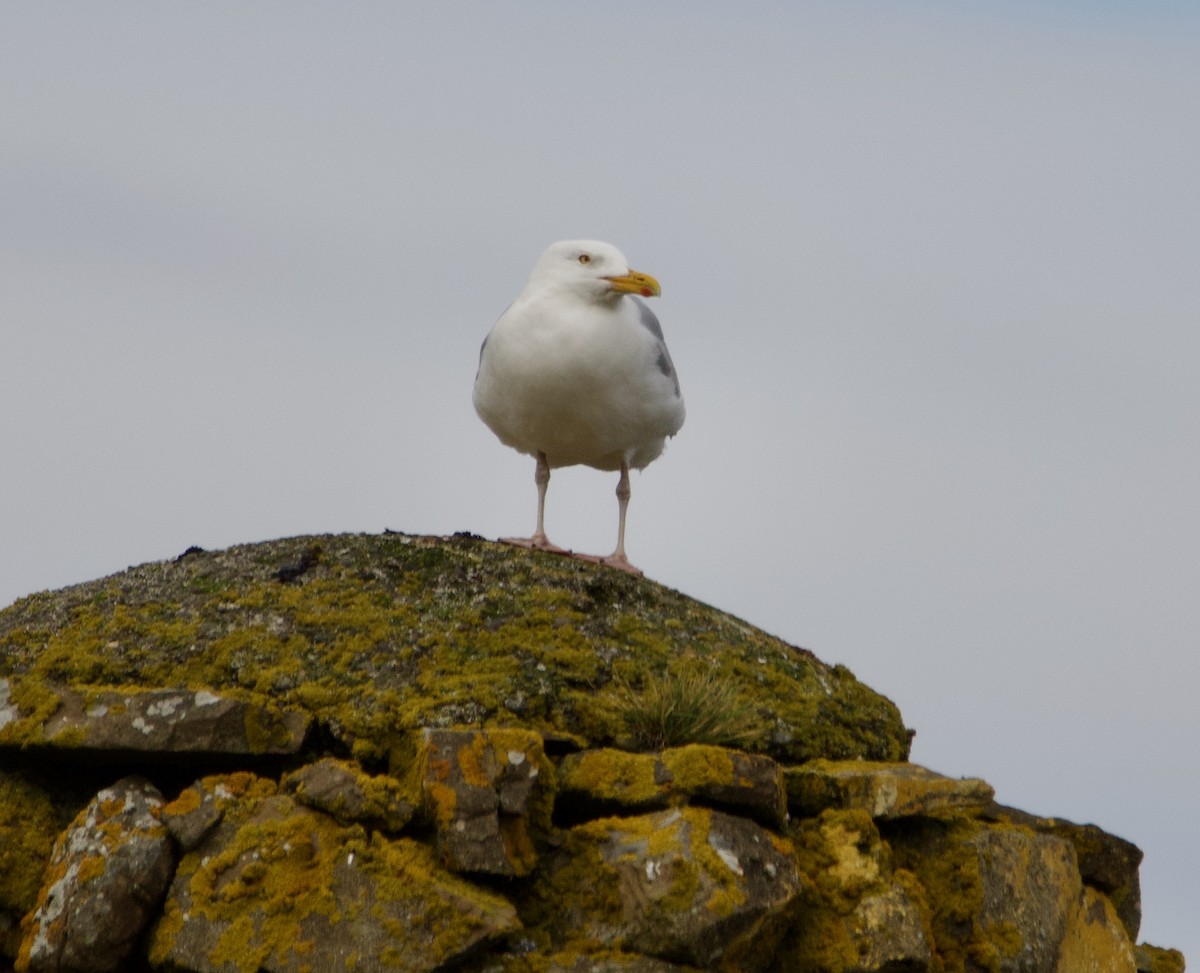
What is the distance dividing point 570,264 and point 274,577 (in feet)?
13.9

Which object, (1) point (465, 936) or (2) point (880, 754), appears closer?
(1) point (465, 936)

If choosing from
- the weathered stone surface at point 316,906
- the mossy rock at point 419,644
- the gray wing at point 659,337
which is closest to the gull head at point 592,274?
the gray wing at point 659,337

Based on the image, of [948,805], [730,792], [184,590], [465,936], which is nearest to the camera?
[465,936]

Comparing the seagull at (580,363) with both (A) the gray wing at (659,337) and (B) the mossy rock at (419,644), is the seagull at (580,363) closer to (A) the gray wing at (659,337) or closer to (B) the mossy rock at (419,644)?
(A) the gray wing at (659,337)

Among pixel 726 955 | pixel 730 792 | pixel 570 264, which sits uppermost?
pixel 570 264

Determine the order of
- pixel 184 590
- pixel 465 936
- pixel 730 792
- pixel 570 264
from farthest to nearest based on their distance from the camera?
pixel 570 264 < pixel 184 590 < pixel 730 792 < pixel 465 936

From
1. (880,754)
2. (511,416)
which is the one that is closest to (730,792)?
(880,754)

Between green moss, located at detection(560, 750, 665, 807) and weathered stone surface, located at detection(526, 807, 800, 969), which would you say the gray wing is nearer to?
green moss, located at detection(560, 750, 665, 807)

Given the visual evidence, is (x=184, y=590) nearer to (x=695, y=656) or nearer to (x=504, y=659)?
(x=504, y=659)

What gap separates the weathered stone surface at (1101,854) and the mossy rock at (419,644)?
36.0 inches

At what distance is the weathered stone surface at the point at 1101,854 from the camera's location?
27.1 ft

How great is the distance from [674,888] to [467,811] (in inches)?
35.8

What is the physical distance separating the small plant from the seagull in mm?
3379

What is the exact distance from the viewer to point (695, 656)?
28.0 ft
